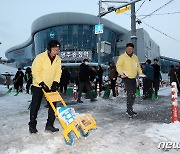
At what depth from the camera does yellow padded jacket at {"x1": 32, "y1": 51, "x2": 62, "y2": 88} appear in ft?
14.0

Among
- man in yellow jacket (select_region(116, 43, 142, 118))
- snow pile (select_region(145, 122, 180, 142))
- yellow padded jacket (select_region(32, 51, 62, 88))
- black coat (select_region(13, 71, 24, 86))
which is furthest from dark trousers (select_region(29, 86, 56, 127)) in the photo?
black coat (select_region(13, 71, 24, 86))

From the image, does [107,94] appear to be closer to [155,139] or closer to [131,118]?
[131,118]

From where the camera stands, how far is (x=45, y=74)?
4340 mm

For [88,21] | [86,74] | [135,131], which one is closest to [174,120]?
[135,131]

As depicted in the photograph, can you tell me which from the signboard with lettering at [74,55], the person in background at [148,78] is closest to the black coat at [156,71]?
the person in background at [148,78]

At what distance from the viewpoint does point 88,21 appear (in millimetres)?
55719

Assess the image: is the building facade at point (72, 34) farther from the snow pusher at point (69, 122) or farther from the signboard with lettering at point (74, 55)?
the snow pusher at point (69, 122)

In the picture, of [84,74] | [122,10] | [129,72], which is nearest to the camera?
[129,72]

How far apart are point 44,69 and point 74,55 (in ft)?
161

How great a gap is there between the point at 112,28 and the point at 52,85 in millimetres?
60564

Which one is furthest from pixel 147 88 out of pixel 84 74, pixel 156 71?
pixel 84 74

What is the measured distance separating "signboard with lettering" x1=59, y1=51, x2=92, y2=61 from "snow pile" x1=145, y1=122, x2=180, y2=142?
4781 centimetres

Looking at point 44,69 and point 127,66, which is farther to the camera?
point 127,66

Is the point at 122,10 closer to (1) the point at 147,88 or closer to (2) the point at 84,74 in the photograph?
(1) the point at 147,88
